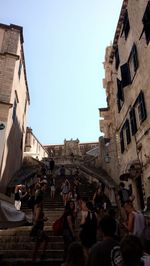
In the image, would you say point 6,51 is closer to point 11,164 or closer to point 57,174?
point 11,164

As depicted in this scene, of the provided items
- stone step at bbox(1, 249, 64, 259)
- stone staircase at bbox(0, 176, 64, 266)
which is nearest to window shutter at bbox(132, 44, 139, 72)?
stone staircase at bbox(0, 176, 64, 266)

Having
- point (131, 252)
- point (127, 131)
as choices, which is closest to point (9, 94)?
point (127, 131)

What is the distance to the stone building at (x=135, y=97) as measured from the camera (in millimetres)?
12820

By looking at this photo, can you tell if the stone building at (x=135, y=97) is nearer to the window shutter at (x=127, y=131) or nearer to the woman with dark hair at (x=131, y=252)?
the window shutter at (x=127, y=131)

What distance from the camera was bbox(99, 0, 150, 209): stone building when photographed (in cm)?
1282

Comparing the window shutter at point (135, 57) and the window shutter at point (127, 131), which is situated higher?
the window shutter at point (135, 57)

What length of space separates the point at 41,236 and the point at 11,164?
584 inches

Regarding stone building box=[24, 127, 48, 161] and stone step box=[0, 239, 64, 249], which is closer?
stone step box=[0, 239, 64, 249]

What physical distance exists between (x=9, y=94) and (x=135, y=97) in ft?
31.8

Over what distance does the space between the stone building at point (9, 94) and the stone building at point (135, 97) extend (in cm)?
803

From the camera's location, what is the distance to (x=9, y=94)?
1961cm

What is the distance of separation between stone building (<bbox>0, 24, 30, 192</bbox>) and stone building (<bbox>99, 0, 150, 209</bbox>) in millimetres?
8028

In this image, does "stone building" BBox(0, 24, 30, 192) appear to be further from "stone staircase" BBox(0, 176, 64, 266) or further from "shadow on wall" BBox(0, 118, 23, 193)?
"stone staircase" BBox(0, 176, 64, 266)

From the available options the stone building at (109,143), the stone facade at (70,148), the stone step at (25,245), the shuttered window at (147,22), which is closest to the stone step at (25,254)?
the stone step at (25,245)
